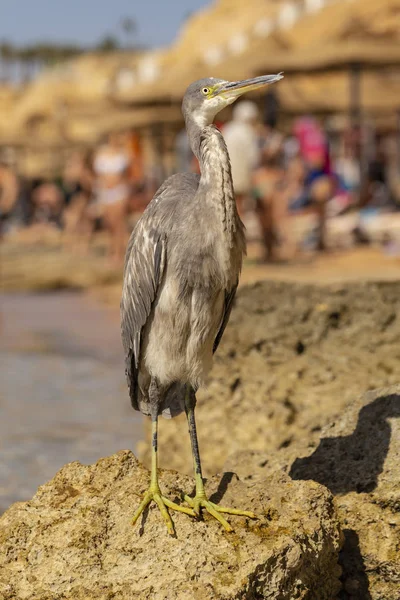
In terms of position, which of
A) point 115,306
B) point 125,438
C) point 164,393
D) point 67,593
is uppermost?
point 115,306

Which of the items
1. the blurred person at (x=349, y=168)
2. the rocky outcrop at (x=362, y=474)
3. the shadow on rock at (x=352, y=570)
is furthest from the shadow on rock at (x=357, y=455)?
the blurred person at (x=349, y=168)

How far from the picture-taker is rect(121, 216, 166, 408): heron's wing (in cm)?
344

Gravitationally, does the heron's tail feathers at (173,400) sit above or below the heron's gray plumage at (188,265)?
below

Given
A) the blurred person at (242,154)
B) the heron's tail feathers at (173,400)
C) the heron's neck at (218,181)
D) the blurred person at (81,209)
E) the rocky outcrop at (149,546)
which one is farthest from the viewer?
the blurred person at (81,209)

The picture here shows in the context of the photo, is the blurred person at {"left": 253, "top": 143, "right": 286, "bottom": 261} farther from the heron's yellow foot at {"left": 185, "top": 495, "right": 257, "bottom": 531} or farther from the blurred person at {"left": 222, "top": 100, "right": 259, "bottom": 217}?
the heron's yellow foot at {"left": 185, "top": 495, "right": 257, "bottom": 531}

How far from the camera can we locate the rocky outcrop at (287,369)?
4.87 meters

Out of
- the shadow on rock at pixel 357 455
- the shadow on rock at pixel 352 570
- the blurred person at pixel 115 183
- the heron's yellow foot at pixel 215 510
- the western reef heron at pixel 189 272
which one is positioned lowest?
the shadow on rock at pixel 352 570

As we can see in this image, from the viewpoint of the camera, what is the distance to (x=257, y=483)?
11.3ft

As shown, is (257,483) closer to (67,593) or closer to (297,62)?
(67,593)

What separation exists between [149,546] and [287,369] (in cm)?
207

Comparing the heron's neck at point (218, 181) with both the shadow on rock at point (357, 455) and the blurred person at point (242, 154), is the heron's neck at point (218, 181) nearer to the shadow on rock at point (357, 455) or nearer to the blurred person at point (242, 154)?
the shadow on rock at point (357, 455)

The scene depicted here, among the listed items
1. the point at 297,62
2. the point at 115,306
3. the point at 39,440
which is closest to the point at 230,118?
the point at 297,62

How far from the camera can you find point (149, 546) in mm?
3043

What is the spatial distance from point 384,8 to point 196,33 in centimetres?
1773
